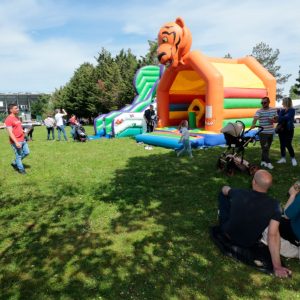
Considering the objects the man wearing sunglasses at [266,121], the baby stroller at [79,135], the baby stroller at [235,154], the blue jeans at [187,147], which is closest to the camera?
the baby stroller at [235,154]

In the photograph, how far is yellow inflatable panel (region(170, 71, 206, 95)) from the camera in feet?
50.8

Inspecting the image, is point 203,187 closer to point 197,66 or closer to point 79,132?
point 197,66

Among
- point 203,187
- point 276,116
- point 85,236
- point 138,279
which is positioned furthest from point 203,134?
point 138,279

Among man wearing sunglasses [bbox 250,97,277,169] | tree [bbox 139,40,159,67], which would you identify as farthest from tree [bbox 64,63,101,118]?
man wearing sunglasses [bbox 250,97,277,169]

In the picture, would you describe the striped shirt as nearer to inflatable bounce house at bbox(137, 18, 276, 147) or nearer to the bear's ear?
inflatable bounce house at bbox(137, 18, 276, 147)

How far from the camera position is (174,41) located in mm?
12461

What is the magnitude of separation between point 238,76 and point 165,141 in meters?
4.46

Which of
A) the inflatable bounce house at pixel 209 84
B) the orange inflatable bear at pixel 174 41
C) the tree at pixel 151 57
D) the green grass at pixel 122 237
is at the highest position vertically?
the tree at pixel 151 57

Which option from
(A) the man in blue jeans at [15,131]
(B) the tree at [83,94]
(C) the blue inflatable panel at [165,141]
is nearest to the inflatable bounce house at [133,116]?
(C) the blue inflatable panel at [165,141]

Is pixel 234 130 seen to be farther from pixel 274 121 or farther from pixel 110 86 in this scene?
pixel 110 86

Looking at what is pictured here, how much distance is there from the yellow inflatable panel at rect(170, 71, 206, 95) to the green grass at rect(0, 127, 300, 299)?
827 cm

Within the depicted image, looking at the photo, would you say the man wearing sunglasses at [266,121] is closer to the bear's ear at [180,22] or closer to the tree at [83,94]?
the bear's ear at [180,22]

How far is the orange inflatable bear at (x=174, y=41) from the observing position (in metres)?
12.5

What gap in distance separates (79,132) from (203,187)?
10.2 meters
